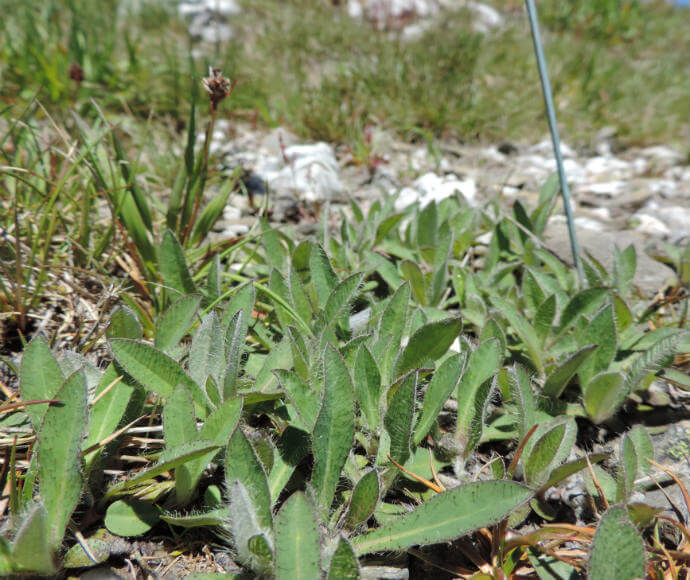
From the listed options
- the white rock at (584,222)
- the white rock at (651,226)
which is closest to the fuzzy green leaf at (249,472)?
the white rock at (584,222)

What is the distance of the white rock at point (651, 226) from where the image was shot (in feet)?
9.28

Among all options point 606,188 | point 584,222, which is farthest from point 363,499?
point 606,188

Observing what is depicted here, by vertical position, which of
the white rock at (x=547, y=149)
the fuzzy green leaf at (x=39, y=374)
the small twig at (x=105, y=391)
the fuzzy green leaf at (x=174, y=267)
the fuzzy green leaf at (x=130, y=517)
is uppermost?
the white rock at (x=547, y=149)

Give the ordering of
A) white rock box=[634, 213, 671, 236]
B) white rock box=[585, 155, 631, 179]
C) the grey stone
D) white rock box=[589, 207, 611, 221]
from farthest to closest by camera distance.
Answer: white rock box=[585, 155, 631, 179], white rock box=[589, 207, 611, 221], white rock box=[634, 213, 671, 236], the grey stone

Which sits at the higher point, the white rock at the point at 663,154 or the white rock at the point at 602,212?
the white rock at the point at 663,154

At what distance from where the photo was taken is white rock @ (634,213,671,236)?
2828 millimetres

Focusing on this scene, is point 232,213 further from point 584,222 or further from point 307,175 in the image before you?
point 584,222

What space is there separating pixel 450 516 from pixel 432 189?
2.15 m

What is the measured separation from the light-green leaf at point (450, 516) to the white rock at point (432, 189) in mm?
1902

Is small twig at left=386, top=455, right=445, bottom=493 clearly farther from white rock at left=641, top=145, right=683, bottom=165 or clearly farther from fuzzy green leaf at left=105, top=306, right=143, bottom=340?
white rock at left=641, top=145, right=683, bottom=165

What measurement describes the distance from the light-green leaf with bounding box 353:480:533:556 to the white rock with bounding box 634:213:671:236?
229 centimetres

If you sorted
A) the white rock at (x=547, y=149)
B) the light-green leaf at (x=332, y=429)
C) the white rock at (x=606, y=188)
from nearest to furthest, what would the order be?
the light-green leaf at (x=332, y=429), the white rock at (x=606, y=188), the white rock at (x=547, y=149)

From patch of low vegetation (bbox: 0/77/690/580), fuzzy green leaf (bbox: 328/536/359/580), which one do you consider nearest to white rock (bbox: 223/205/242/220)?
patch of low vegetation (bbox: 0/77/690/580)

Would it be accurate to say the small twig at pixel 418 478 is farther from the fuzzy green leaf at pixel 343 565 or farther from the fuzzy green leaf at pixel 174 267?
the fuzzy green leaf at pixel 174 267
